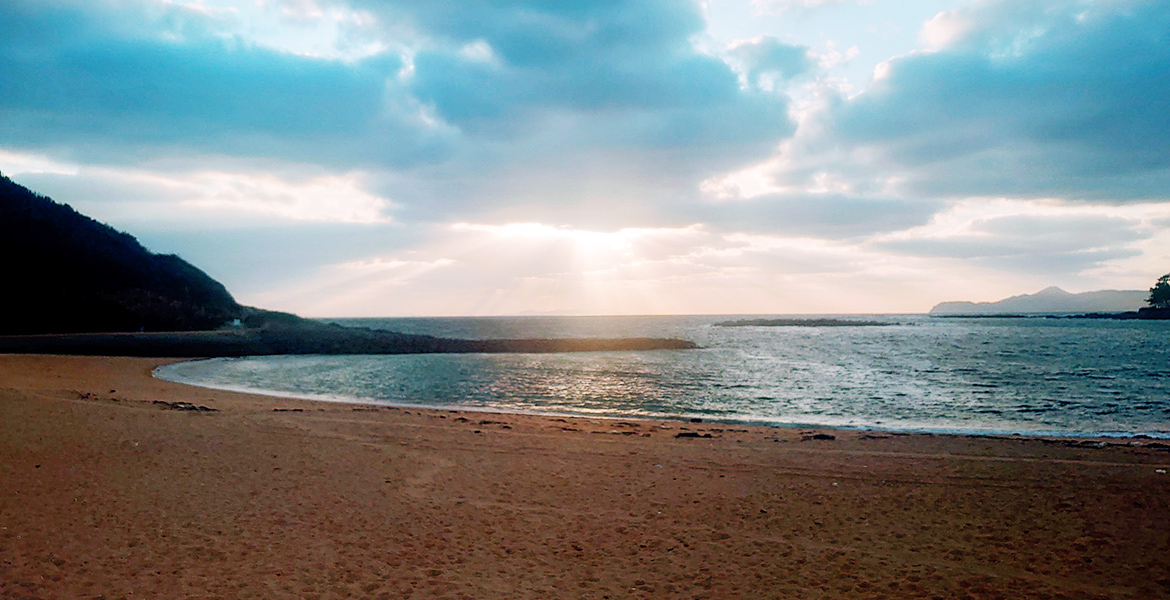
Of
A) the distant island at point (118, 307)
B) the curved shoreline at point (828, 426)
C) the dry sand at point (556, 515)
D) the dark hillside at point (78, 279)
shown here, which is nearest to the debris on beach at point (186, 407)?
the dry sand at point (556, 515)

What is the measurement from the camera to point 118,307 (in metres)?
72.0

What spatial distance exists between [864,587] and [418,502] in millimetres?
6225

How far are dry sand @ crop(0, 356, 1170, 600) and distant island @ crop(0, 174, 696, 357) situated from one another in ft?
172

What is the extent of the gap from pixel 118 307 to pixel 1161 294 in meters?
240

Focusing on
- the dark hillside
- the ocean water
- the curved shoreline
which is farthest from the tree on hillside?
the dark hillside

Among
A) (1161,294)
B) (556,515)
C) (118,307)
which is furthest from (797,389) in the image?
(1161,294)

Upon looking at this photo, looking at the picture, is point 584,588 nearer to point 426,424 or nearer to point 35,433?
point 426,424

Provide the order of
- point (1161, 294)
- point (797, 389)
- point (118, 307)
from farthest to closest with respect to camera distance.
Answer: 1. point (1161, 294)
2. point (118, 307)
3. point (797, 389)

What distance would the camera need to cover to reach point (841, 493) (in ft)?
32.4

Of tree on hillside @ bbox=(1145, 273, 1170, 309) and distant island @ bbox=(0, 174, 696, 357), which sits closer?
distant island @ bbox=(0, 174, 696, 357)

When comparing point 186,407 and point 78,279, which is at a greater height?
point 78,279

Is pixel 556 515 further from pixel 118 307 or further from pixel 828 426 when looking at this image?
pixel 118 307

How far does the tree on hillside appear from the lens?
165 metres

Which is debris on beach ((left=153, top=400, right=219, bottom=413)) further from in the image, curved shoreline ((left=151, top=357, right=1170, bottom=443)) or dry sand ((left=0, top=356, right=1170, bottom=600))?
curved shoreline ((left=151, top=357, right=1170, bottom=443))
